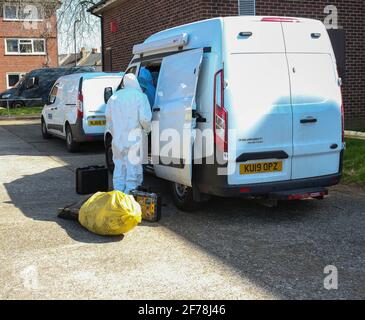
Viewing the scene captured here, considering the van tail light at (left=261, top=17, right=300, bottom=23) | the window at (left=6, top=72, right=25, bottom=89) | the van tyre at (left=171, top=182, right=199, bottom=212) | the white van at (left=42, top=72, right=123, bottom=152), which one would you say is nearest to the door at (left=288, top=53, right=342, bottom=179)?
the van tail light at (left=261, top=17, right=300, bottom=23)

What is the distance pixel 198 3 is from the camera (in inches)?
465

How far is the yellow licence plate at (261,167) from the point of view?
234 inches

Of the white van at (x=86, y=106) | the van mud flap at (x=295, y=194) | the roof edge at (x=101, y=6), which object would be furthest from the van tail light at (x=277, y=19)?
the roof edge at (x=101, y=6)

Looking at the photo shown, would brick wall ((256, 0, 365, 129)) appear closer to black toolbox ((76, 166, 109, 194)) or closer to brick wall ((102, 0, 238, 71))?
brick wall ((102, 0, 238, 71))

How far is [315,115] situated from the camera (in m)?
6.23

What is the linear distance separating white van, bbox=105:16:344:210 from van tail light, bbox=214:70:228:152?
0.04 feet

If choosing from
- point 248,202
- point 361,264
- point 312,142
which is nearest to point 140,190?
point 248,202

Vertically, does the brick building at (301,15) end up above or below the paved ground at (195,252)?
above

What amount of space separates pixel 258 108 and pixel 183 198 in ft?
5.26

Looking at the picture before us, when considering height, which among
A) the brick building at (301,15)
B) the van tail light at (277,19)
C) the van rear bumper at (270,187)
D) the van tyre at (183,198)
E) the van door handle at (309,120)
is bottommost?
the van tyre at (183,198)

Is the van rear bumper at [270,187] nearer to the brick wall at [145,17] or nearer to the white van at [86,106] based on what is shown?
the white van at [86,106]

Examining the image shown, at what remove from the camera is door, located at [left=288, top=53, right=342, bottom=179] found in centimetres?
615

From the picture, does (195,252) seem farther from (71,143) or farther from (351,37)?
Answer: (351,37)

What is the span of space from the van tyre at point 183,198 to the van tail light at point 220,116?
3.15ft
